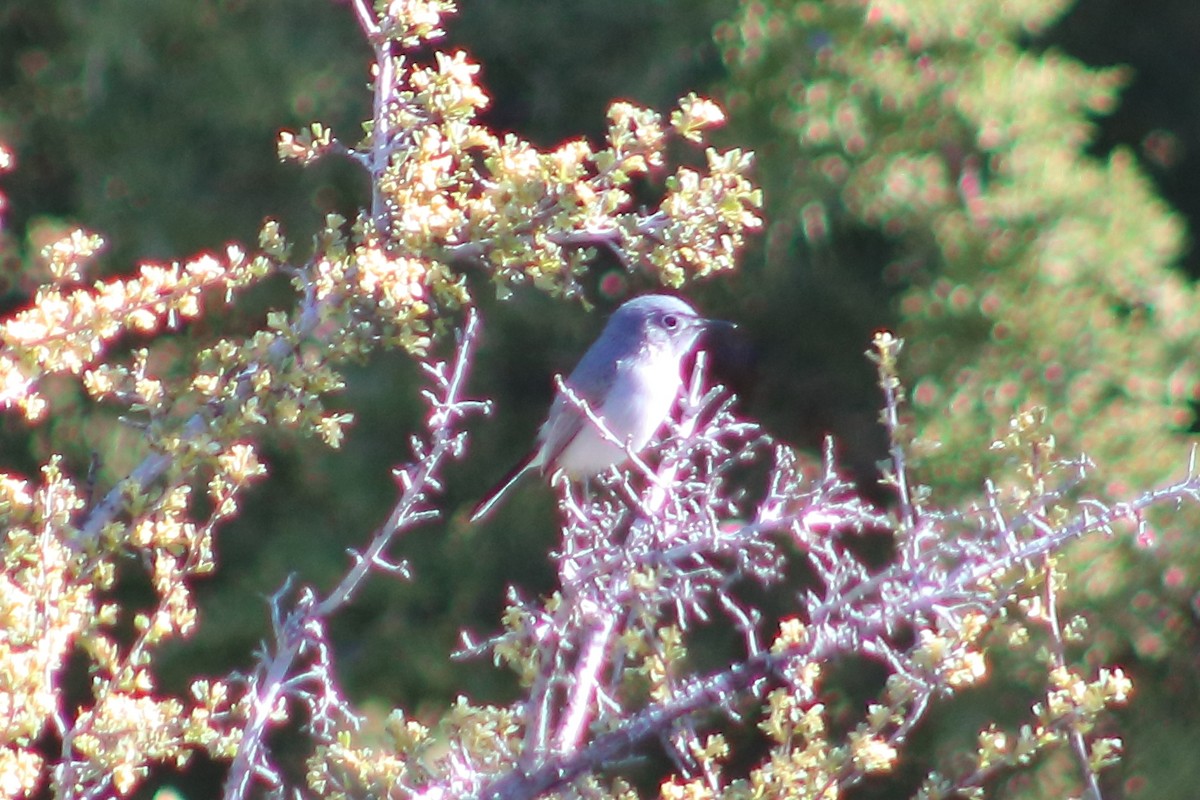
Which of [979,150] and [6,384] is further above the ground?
[979,150]

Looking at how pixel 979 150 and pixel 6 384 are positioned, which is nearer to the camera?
pixel 6 384

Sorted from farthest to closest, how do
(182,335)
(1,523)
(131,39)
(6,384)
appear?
(182,335)
(131,39)
(1,523)
(6,384)

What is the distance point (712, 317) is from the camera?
4.79m

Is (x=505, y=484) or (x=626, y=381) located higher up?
(x=626, y=381)

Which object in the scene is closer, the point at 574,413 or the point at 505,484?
the point at 574,413

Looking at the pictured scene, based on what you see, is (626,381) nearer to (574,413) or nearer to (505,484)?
(574,413)

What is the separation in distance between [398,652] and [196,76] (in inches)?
83.6

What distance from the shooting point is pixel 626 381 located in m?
4.46

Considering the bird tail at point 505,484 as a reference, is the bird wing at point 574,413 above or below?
above

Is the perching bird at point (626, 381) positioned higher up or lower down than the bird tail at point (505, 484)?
higher up

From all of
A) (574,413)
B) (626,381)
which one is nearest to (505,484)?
(574,413)

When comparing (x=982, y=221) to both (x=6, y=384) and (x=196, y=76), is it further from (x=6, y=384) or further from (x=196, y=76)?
(x=6, y=384)

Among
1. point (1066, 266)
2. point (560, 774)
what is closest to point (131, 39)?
point (1066, 266)

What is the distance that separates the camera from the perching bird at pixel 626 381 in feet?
14.4
